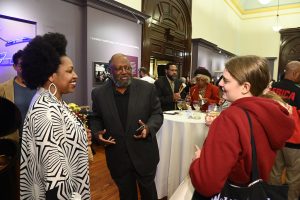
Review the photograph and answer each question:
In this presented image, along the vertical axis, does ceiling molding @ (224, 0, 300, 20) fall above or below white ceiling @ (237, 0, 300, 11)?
below

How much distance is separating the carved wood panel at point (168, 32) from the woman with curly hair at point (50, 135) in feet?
16.8

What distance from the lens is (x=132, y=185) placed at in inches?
83.6

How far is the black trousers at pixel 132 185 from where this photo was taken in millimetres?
2084

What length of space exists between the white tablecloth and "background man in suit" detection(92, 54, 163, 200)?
0.54 metres

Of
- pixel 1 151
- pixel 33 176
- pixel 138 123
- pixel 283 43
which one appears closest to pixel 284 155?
pixel 138 123

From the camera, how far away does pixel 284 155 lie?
2.45 metres

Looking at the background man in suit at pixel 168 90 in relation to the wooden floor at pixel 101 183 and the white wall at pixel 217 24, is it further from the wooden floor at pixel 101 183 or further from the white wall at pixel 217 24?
the white wall at pixel 217 24

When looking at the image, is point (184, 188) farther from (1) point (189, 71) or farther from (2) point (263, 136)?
(1) point (189, 71)

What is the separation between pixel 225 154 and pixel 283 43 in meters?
14.6

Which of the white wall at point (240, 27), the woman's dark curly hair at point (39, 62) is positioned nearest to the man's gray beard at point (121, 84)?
the woman's dark curly hair at point (39, 62)

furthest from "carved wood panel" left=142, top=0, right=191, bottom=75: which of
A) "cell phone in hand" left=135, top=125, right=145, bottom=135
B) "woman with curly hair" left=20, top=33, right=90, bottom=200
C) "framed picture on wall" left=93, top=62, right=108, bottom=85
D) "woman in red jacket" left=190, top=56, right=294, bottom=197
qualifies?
"woman in red jacket" left=190, top=56, right=294, bottom=197

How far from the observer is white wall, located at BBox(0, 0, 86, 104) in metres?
3.46

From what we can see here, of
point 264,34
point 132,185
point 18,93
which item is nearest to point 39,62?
point 132,185

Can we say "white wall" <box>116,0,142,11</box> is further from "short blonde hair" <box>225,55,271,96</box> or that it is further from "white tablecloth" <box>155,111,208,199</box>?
"short blonde hair" <box>225,55,271,96</box>
